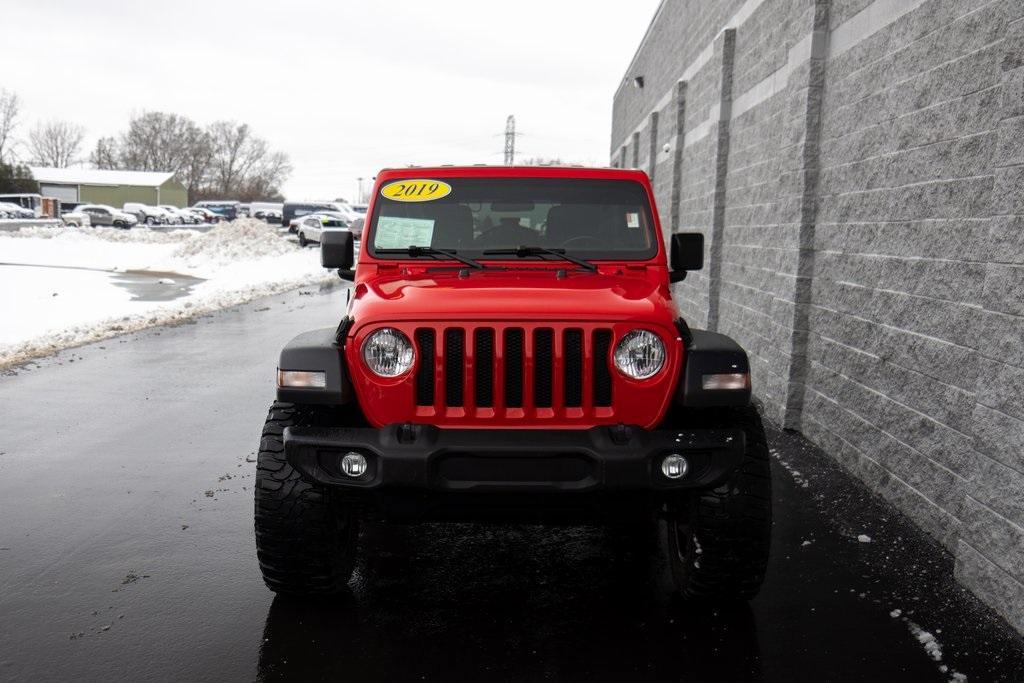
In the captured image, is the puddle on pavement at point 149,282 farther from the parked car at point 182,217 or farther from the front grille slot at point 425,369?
the parked car at point 182,217

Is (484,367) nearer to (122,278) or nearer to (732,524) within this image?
(732,524)

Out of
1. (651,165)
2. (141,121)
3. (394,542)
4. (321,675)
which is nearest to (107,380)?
(394,542)

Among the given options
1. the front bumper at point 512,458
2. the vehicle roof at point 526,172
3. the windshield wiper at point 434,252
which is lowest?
the front bumper at point 512,458

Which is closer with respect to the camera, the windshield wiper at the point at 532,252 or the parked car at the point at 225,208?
the windshield wiper at the point at 532,252

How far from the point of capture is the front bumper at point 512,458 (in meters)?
3.53

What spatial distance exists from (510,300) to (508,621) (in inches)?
55.5

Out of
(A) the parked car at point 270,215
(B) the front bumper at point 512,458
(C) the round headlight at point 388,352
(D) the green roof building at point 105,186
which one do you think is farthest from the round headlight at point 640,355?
(D) the green roof building at point 105,186

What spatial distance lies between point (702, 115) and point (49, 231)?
3649 cm

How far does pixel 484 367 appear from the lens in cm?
376

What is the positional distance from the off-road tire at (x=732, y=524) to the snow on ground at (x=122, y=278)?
9179mm

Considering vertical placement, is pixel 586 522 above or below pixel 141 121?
below

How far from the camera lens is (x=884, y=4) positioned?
19.9 feet

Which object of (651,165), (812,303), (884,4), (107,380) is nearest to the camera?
(884,4)

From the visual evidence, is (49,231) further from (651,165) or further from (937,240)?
(937,240)
